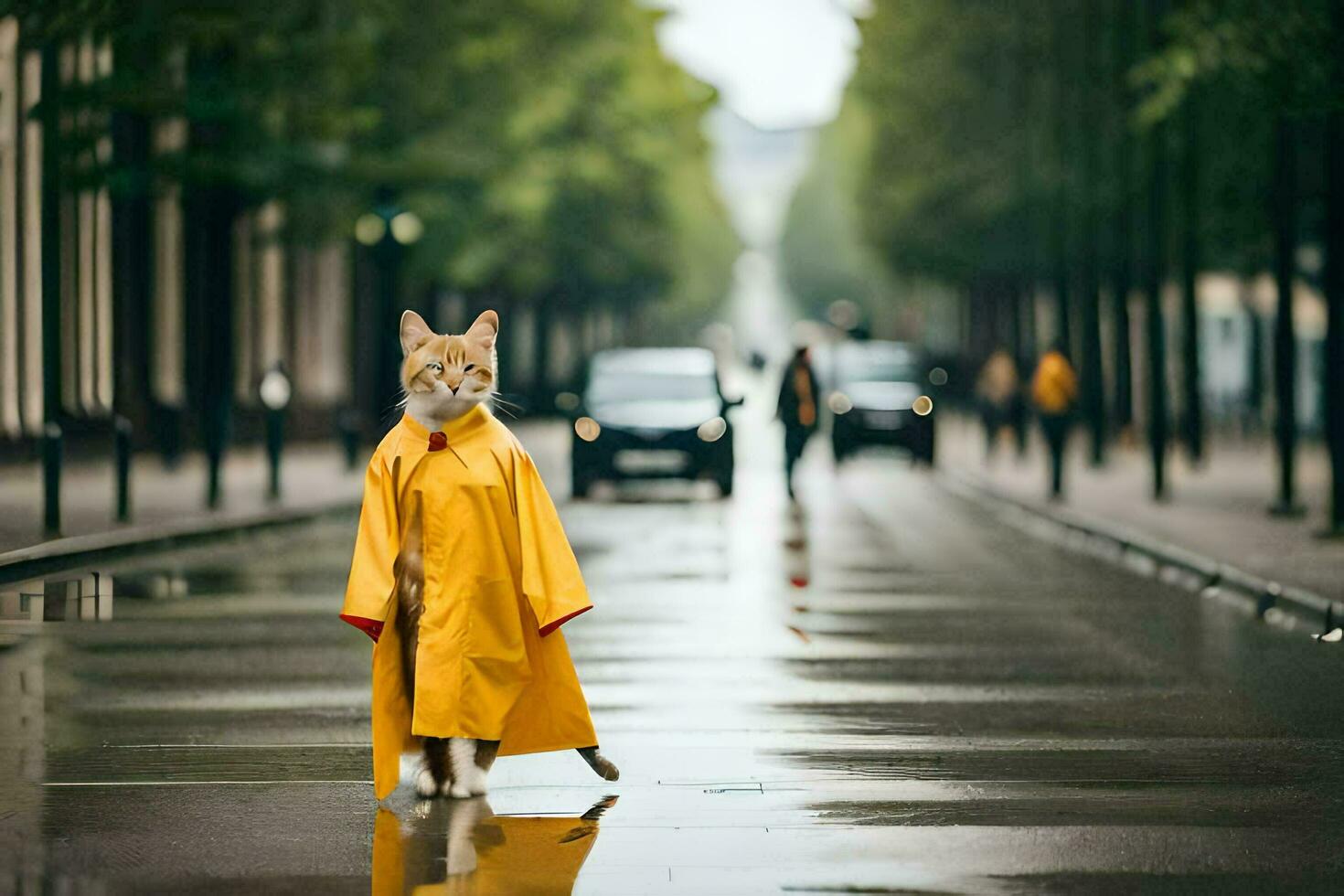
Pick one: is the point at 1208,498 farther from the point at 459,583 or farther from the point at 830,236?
the point at 830,236

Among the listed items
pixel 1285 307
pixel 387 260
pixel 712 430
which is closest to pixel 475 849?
pixel 1285 307

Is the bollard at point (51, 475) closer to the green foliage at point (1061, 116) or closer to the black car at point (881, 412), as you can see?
the green foliage at point (1061, 116)

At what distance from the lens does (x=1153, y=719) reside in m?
10.4

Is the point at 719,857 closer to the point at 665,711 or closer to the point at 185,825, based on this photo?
the point at 185,825

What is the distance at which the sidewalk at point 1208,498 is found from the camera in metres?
18.4

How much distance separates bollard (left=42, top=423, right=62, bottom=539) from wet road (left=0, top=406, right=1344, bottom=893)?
10.6ft

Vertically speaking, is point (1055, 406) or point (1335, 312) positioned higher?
point (1335, 312)

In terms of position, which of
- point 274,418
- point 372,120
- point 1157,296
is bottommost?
point 274,418

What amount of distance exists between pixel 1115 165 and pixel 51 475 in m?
28.6

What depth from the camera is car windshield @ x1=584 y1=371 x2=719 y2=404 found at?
30219 millimetres

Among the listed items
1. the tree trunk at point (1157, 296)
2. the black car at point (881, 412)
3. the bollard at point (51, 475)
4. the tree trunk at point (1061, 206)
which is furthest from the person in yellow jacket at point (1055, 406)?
the bollard at point (51, 475)

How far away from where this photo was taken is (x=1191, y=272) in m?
31.8

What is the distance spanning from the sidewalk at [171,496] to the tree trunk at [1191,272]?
30.0ft

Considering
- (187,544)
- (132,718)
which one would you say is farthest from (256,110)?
(132,718)
